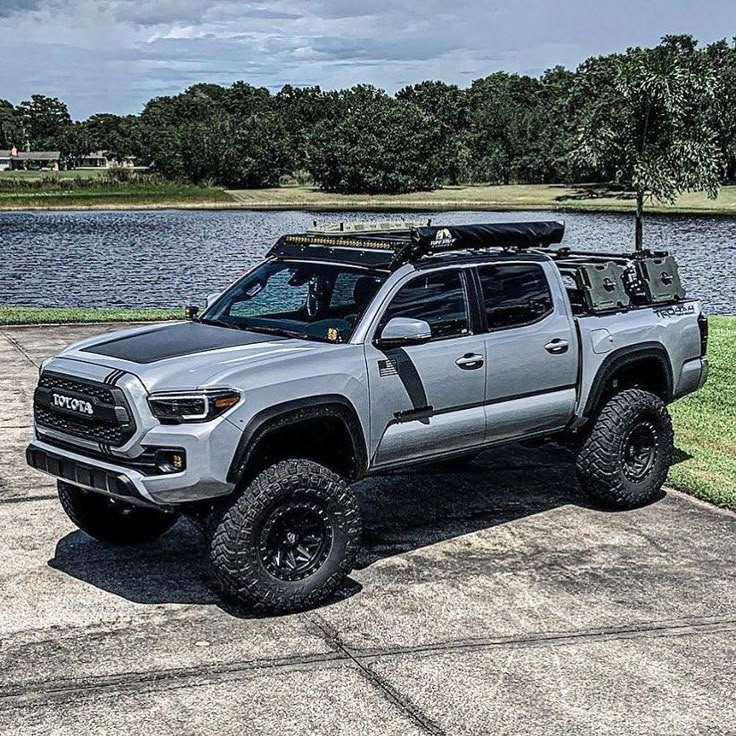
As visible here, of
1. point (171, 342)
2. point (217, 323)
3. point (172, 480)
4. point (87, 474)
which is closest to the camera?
point (172, 480)

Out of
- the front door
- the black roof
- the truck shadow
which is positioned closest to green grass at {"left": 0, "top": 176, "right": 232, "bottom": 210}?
the truck shadow

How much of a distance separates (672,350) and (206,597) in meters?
4.19

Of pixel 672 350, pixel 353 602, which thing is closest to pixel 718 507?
pixel 672 350

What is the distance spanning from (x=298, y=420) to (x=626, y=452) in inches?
121

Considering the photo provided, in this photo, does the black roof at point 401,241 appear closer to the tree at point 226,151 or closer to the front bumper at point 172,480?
the front bumper at point 172,480

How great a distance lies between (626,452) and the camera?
8336 millimetres

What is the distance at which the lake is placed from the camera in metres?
32.2

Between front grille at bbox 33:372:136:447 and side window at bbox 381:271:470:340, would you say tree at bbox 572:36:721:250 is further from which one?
front grille at bbox 33:372:136:447

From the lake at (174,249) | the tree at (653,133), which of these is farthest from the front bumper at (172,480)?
the tree at (653,133)

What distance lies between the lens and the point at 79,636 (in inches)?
233

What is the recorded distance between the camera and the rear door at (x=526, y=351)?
7.48 meters

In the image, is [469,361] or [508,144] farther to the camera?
[508,144]

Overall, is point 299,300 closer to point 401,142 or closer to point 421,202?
point 421,202

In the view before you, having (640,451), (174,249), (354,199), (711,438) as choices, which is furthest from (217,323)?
(354,199)
